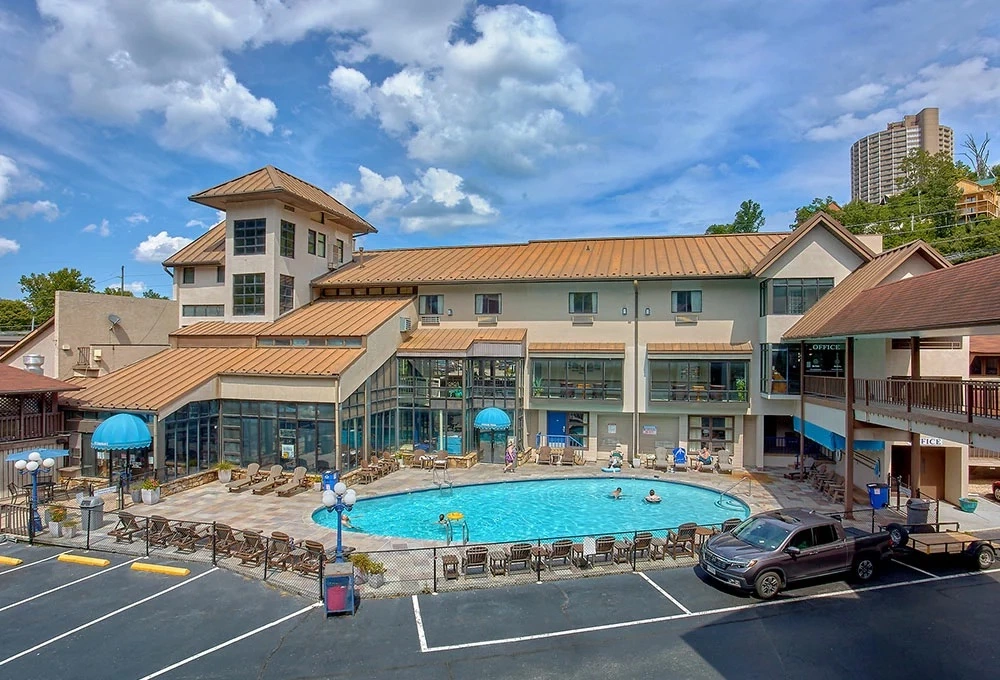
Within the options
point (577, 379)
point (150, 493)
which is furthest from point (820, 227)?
point (150, 493)

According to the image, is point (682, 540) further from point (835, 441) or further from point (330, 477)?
point (330, 477)

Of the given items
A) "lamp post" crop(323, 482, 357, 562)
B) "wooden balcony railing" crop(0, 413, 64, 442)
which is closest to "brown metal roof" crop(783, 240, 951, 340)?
"lamp post" crop(323, 482, 357, 562)

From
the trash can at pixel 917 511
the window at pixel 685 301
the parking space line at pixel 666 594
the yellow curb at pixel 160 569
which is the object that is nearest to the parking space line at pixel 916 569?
the trash can at pixel 917 511

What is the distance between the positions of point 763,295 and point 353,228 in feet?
88.2

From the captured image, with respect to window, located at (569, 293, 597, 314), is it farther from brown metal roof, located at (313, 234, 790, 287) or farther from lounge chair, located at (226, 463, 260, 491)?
lounge chair, located at (226, 463, 260, 491)

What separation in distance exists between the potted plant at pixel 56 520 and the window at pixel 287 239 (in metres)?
18.2

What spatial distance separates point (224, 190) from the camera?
32031mm

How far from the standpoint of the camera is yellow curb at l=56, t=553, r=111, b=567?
52.9 ft

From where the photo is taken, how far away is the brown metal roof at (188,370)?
25281 millimetres

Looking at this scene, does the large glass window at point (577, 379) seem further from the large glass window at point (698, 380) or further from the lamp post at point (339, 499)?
the lamp post at point (339, 499)

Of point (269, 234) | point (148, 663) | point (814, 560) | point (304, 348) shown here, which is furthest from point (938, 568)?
point (269, 234)

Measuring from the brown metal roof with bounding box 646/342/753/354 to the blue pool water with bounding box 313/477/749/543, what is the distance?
7.19 meters

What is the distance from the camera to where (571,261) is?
34500 millimetres

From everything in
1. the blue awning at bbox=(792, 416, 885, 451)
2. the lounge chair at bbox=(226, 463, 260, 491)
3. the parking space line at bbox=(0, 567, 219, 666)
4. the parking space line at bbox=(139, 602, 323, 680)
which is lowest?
the parking space line at bbox=(0, 567, 219, 666)
